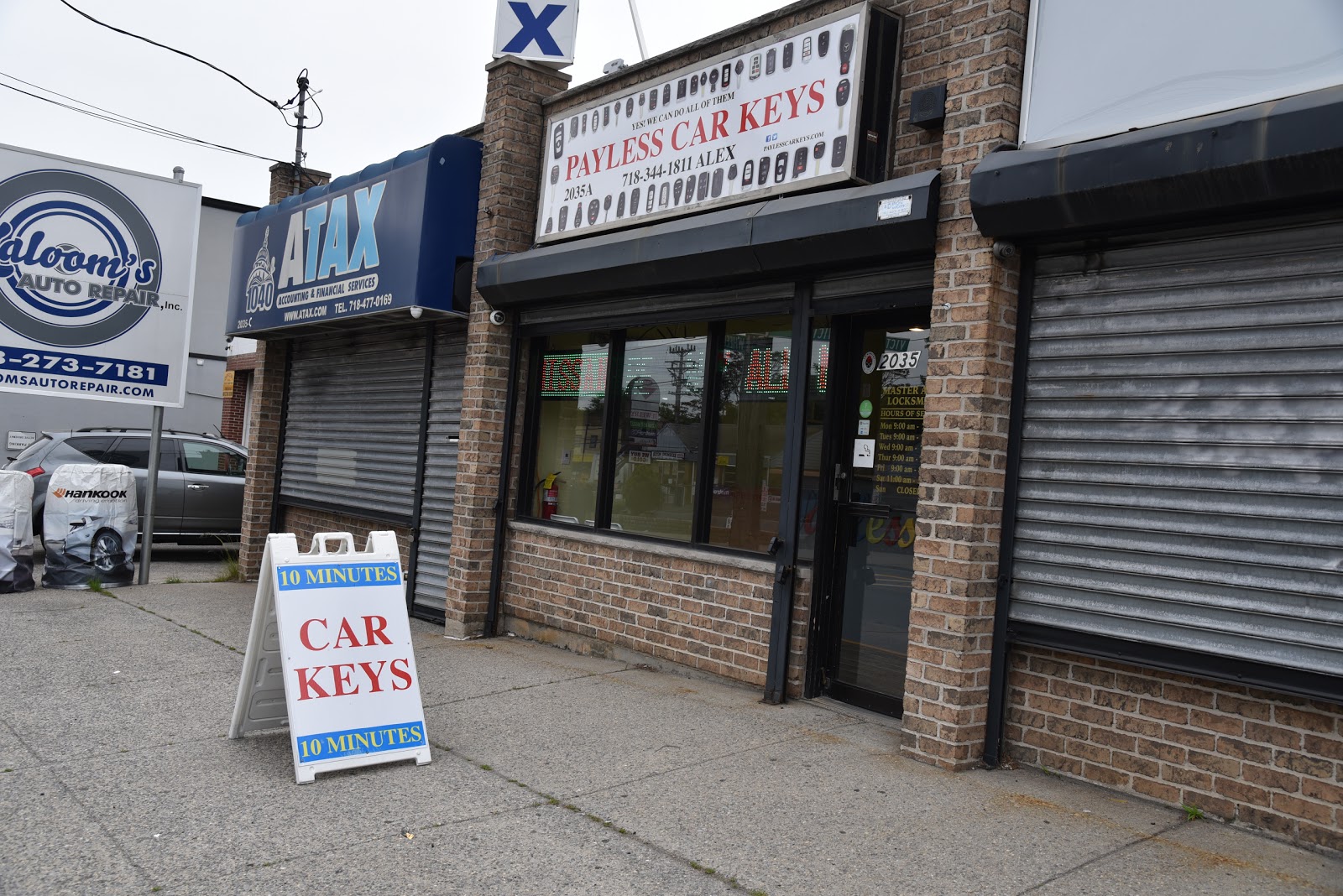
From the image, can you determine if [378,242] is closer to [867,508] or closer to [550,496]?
[550,496]

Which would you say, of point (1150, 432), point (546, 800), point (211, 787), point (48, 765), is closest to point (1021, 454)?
point (1150, 432)

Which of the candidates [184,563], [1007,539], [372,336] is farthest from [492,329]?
[184,563]

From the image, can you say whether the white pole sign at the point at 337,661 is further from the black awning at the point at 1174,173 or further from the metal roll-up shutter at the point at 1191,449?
the black awning at the point at 1174,173

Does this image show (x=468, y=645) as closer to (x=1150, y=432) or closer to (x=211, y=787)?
(x=211, y=787)

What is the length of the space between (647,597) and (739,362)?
181 centimetres

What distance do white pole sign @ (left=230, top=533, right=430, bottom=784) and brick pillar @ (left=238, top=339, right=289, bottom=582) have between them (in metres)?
7.00

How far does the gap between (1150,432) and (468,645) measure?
5432 millimetres

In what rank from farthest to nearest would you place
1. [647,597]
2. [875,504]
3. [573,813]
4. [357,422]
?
[357,422] < [647,597] < [875,504] < [573,813]

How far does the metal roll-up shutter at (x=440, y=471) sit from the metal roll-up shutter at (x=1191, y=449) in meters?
5.53

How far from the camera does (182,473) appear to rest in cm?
1360

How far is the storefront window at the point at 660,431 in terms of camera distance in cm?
734

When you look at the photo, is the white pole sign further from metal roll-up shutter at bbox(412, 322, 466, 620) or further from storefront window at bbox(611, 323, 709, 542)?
metal roll-up shutter at bbox(412, 322, 466, 620)

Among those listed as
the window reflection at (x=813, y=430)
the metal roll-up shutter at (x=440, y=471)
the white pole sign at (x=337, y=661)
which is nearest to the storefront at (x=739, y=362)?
the window reflection at (x=813, y=430)

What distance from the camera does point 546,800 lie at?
461cm
